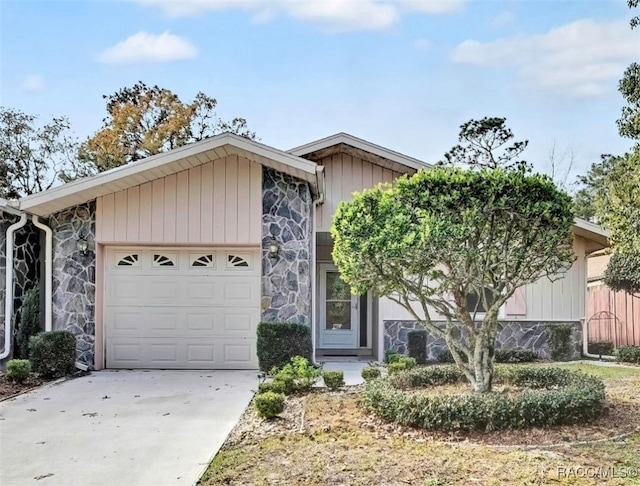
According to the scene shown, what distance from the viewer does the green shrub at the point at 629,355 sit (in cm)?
1177

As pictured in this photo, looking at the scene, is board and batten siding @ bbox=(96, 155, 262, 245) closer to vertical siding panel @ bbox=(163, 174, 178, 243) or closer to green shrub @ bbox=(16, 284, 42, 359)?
vertical siding panel @ bbox=(163, 174, 178, 243)

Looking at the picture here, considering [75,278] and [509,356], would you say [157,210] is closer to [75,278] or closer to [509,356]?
[75,278]

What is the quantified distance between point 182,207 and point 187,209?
0.10 m

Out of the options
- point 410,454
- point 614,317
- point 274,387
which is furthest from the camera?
point 614,317

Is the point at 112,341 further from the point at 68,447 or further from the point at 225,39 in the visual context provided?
the point at 225,39

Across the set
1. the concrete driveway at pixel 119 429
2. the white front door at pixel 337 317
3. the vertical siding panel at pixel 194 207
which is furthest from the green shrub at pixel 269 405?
the white front door at pixel 337 317

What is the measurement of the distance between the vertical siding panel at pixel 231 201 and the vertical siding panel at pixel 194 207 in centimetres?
51

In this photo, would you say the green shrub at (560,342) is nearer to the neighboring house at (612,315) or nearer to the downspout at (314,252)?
the neighboring house at (612,315)

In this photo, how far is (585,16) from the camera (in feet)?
35.9

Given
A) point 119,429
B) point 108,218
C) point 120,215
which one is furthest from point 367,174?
point 119,429

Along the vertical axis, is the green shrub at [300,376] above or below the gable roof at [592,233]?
below

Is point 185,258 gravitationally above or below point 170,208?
below

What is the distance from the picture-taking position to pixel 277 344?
9.55 meters

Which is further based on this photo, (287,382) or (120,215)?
(120,215)
